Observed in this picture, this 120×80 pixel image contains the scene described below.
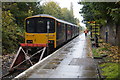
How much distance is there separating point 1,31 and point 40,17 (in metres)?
4.27

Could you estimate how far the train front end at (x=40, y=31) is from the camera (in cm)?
1595

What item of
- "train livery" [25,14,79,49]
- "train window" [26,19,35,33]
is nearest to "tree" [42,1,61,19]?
"train window" [26,19,35,33]

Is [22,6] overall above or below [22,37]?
above

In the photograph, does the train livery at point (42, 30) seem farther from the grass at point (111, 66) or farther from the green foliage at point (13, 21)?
the grass at point (111, 66)

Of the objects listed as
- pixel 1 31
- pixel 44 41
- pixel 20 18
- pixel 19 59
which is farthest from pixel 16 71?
pixel 20 18

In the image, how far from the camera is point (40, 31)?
53.1 feet

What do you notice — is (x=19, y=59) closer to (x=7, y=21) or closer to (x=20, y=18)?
(x=7, y=21)

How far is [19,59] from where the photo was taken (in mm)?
12797

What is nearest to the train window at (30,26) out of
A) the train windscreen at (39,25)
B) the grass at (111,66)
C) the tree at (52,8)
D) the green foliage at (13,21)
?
the train windscreen at (39,25)

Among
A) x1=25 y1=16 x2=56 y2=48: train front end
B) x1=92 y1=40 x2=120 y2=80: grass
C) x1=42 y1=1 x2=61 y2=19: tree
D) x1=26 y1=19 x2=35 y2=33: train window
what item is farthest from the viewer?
x1=42 y1=1 x2=61 y2=19: tree

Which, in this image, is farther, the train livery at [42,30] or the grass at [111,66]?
the train livery at [42,30]

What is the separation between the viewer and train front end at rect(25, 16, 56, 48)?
52.3 ft

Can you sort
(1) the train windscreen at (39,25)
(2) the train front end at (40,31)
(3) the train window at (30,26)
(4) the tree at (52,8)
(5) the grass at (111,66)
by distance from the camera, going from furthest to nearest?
1. (4) the tree at (52,8)
2. (3) the train window at (30,26)
3. (1) the train windscreen at (39,25)
4. (2) the train front end at (40,31)
5. (5) the grass at (111,66)

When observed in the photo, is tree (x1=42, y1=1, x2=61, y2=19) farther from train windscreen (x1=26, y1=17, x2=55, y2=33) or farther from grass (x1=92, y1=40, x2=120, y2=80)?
grass (x1=92, y1=40, x2=120, y2=80)
